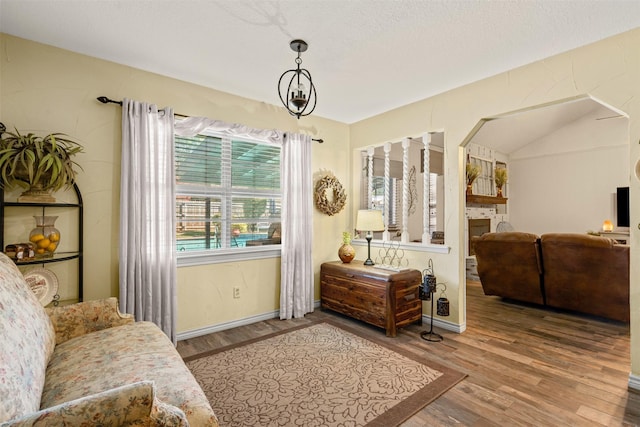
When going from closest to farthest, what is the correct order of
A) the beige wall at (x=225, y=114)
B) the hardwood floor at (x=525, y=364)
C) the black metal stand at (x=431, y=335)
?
the hardwood floor at (x=525, y=364) < the beige wall at (x=225, y=114) < the black metal stand at (x=431, y=335)

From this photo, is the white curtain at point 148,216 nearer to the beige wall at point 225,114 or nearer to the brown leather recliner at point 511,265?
the beige wall at point 225,114

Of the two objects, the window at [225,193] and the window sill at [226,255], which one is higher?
the window at [225,193]

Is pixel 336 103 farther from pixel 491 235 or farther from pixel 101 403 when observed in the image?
pixel 101 403

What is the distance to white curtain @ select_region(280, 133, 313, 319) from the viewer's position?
12.0ft

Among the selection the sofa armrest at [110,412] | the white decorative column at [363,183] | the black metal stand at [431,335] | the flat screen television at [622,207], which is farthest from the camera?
the flat screen television at [622,207]

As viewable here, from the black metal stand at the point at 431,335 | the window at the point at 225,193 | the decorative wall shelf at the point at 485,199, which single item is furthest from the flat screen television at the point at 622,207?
the window at the point at 225,193

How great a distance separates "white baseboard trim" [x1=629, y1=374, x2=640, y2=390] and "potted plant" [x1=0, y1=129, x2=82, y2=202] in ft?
13.9

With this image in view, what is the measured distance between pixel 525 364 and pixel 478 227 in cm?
431

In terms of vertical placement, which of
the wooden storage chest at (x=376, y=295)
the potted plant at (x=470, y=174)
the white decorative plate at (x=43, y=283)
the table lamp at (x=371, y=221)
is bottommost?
the wooden storage chest at (x=376, y=295)

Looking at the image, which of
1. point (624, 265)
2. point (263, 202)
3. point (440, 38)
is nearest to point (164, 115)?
point (263, 202)

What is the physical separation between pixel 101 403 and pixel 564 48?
3.51 meters

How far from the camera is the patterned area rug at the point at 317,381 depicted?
1917mm

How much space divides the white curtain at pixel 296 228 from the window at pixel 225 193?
0.20 meters

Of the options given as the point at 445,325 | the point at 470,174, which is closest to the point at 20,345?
the point at 445,325
